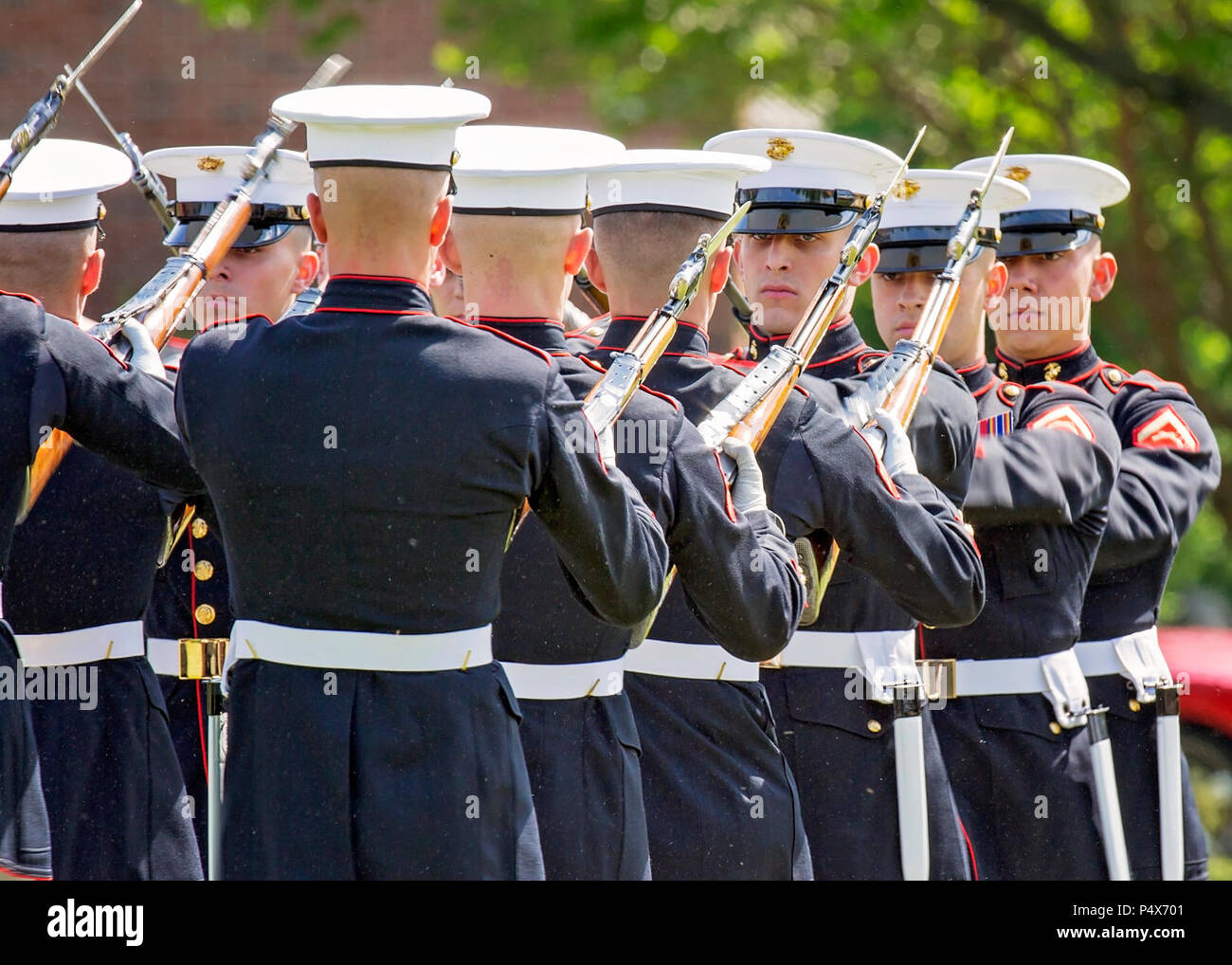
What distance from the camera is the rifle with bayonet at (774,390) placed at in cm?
351

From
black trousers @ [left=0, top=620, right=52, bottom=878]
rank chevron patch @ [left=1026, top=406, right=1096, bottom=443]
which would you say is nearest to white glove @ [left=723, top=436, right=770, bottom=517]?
black trousers @ [left=0, top=620, right=52, bottom=878]

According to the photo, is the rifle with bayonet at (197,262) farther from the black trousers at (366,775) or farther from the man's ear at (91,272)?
the black trousers at (366,775)

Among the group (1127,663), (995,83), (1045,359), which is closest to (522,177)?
(1045,359)

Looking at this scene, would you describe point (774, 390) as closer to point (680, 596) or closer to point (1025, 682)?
point (680, 596)

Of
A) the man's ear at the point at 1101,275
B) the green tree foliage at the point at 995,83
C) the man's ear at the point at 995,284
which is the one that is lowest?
the man's ear at the point at 995,284

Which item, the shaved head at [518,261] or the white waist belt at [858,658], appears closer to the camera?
the shaved head at [518,261]

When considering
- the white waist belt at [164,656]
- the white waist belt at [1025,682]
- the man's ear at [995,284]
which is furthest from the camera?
the man's ear at [995,284]

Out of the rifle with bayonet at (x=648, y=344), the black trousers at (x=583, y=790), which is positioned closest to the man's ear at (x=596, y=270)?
the rifle with bayonet at (x=648, y=344)

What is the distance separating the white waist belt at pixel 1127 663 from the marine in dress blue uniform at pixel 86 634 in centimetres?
251

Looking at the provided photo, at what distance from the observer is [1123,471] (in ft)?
17.4

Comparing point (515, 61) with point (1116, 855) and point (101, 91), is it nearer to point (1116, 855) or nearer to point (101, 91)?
point (101, 91)

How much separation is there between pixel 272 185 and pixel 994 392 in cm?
195

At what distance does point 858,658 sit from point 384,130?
1.81m

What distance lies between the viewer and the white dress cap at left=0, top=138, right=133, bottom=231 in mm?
4027
